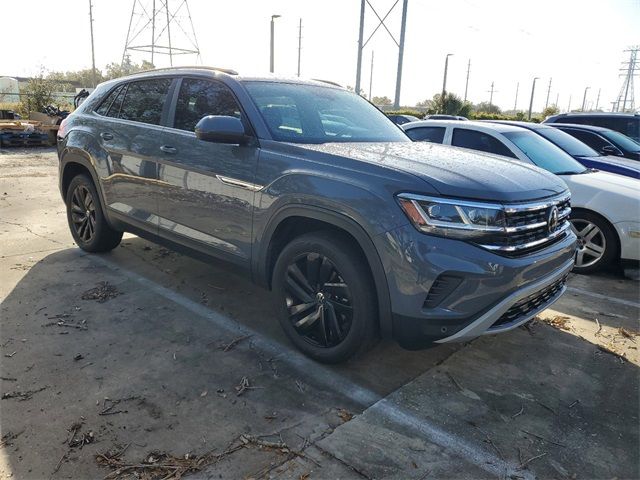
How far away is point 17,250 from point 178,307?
2.39 meters

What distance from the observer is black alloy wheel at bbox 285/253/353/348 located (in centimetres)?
301

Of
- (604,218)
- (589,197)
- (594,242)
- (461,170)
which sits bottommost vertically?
(594,242)

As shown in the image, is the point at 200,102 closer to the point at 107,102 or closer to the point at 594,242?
the point at 107,102

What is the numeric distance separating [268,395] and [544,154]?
463cm

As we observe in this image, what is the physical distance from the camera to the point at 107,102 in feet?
16.2

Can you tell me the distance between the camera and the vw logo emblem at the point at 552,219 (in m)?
3.06

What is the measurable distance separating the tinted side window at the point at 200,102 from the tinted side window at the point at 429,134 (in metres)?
3.29

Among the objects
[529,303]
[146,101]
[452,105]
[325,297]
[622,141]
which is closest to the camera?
[529,303]

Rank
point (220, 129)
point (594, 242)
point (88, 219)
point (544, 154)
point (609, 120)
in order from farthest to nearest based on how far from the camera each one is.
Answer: point (609, 120) → point (544, 154) → point (594, 242) → point (88, 219) → point (220, 129)

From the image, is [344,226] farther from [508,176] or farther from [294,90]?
[294,90]

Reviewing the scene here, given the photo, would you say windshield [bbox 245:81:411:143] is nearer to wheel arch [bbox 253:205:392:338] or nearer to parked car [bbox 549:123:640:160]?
wheel arch [bbox 253:205:392:338]

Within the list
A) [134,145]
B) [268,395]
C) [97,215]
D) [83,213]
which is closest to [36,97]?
[83,213]

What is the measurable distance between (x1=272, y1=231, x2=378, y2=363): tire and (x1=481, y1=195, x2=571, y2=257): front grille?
0.73 metres

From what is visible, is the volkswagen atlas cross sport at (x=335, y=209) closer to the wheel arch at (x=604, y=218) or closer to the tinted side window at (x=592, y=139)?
the wheel arch at (x=604, y=218)
